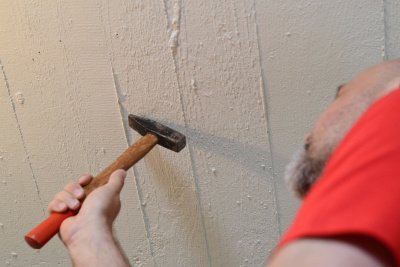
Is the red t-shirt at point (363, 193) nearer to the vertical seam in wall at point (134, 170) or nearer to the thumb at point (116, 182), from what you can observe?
the thumb at point (116, 182)

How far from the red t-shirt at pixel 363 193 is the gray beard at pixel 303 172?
8.9 inches

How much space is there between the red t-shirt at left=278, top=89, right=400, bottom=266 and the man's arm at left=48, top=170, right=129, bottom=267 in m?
0.51

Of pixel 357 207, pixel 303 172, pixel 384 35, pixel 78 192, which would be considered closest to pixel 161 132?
pixel 78 192

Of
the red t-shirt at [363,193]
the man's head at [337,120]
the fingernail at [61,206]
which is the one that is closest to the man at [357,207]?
the red t-shirt at [363,193]

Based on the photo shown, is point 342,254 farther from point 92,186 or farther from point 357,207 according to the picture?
point 92,186

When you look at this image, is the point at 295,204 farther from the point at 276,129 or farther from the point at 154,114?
the point at 154,114

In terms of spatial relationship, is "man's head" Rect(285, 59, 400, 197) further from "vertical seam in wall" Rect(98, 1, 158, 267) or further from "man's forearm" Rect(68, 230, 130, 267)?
"vertical seam in wall" Rect(98, 1, 158, 267)

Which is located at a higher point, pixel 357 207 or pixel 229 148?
pixel 357 207

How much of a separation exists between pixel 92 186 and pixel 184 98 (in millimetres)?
344

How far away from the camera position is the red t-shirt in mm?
357

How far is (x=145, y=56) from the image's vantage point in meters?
1.01

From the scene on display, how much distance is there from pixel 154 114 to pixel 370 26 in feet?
2.02

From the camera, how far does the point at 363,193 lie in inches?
15.0

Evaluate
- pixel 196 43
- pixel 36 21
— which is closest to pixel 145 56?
pixel 196 43
